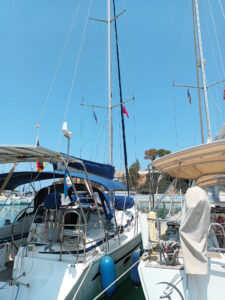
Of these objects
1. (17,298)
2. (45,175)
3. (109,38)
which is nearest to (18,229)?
(45,175)

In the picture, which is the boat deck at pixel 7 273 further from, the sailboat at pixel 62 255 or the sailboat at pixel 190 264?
the sailboat at pixel 190 264

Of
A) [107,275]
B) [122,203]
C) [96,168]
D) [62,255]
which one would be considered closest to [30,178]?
[96,168]

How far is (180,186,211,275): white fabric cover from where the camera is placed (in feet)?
11.1

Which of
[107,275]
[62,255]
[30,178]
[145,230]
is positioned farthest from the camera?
[30,178]

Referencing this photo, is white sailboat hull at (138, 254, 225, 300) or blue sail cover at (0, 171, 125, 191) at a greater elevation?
blue sail cover at (0, 171, 125, 191)

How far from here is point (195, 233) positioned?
351 cm

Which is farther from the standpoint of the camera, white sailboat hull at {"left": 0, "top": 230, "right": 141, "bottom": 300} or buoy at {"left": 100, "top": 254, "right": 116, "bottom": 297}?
buoy at {"left": 100, "top": 254, "right": 116, "bottom": 297}

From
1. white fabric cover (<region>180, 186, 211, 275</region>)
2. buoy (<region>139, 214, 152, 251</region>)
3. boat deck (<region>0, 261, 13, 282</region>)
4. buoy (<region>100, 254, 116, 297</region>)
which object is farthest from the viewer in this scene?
buoy (<region>100, 254, 116, 297</region>)

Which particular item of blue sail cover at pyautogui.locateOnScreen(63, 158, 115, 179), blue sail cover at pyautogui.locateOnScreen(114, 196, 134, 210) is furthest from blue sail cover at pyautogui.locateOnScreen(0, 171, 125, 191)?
blue sail cover at pyautogui.locateOnScreen(114, 196, 134, 210)

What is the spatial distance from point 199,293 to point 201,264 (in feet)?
1.50

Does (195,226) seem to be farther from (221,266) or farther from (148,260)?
(148,260)

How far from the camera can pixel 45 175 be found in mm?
7641

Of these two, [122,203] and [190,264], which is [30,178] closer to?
[122,203]

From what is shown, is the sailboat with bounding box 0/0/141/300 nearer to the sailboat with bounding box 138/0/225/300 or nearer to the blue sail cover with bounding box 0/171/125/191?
the blue sail cover with bounding box 0/171/125/191
